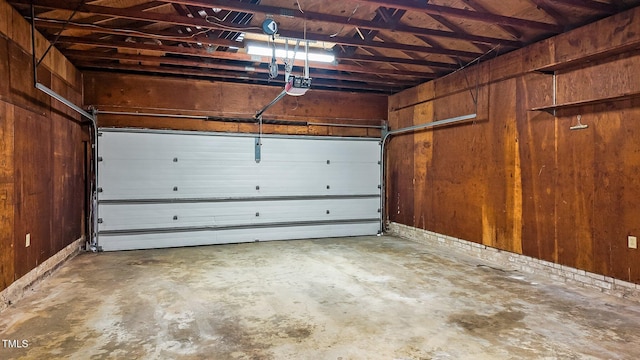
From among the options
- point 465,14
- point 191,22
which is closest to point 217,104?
point 191,22

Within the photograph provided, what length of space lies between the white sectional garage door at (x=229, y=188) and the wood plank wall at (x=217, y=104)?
234 mm

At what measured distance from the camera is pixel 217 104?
6578 mm

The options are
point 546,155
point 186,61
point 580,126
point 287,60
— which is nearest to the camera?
point 580,126

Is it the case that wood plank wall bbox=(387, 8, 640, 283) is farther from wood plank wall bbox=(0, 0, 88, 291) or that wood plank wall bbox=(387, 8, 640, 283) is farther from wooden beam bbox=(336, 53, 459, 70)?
wood plank wall bbox=(0, 0, 88, 291)

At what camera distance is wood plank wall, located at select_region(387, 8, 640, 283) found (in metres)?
3.63

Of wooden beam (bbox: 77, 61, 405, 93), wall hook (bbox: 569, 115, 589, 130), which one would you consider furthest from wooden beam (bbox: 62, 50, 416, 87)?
wall hook (bbox: 569, 115, 589, 130)

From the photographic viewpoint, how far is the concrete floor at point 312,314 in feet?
8.40

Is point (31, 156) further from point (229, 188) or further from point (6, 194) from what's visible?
point (229, 188)

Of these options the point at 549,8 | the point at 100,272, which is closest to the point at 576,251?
the point at 549,8

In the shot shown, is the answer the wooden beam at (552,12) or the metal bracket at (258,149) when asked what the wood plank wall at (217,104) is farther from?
the wooden beam at (552,12)

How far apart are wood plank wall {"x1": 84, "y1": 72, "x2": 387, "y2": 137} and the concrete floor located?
2.52 metres

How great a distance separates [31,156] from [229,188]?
3.00 meters

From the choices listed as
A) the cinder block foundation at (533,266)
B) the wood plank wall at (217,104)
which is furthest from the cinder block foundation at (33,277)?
the cinder block foundation at (533,266)

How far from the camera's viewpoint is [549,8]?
151 inches
